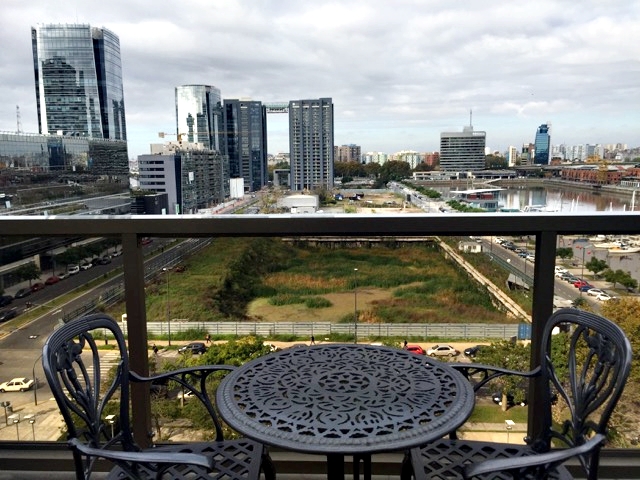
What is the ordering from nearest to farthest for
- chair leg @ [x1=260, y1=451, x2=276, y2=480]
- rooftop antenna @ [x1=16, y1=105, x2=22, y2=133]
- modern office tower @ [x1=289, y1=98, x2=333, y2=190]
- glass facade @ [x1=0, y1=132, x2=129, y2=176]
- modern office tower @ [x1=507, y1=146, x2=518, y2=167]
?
chair leg @ [x1=260, y1=451, x2=276, y2=480]
modern office tower @ [x1=507, y1=146, x2=518, y2=167]
glass facade @ [x1=0, y1=132, x2=129, y2=176]
rooftop antenna @ [x1=16, y1=105, x2=22, y2=133]
modern office tower @ [x1=289, y1=98, x2=333, y2=190]

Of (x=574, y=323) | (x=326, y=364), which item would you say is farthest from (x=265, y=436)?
(x=574, y=323)

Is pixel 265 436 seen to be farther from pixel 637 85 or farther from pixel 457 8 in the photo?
pixel 637 85

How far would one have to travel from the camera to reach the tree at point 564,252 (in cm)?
178

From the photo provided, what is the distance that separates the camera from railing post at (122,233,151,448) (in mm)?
1833

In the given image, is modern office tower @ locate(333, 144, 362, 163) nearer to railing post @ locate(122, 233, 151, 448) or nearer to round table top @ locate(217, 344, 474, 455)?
railing post @ locate(122, 233, 151, 448)

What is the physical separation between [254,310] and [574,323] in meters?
1.23

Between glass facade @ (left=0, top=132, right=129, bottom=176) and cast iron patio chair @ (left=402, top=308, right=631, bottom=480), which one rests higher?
glass facade @ (left=0, top=132, right=129, bottom=176)

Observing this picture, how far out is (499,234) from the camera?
1.79 meters

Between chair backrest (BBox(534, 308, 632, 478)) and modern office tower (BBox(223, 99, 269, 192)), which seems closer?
chair backrest (BBox(534, 308, 632, 478))

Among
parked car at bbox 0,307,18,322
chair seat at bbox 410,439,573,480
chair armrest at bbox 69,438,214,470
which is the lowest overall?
chair seat at bbox 410,439,573,480

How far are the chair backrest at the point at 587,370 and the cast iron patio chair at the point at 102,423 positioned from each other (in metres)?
0.82

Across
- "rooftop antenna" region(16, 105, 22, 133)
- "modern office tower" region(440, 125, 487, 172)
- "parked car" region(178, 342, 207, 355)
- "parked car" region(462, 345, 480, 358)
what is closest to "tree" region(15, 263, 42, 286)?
"parked car" region(178, 342, 207, 355)

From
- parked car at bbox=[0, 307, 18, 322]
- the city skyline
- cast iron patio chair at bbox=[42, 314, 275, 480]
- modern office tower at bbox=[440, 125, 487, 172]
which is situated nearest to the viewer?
cast iron patio chair at bbox=[42, 314, 275, 480]

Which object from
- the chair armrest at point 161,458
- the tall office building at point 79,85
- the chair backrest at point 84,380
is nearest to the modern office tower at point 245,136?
the tall office building at point 79,85
